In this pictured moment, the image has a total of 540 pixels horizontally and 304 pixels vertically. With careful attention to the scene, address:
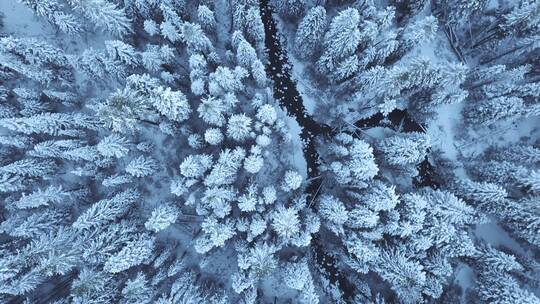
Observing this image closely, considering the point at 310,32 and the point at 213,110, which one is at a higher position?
the point at 310,32

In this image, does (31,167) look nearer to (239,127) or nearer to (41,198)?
(41,198)

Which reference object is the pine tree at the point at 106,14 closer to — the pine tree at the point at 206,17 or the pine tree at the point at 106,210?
the pine tree at the point at 206,17

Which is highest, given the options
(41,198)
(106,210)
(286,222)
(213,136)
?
(213,136)

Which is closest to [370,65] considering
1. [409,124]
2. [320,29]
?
[320,29]

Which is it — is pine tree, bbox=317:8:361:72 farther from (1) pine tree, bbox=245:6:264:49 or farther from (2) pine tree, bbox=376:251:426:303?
(2) pine tree, bbox=376:251:426:303

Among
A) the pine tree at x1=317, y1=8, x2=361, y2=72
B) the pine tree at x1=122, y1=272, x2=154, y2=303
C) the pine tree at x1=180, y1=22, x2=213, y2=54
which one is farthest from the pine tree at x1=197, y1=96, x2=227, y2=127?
the pine tree at x1=122, y1=272, x2=154, y2=303

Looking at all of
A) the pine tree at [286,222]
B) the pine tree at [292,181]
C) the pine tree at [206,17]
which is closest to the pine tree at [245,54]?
the pine tree at [206,17]

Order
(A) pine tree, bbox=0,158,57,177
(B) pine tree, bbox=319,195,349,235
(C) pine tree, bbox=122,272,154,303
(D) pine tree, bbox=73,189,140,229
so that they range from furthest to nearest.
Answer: (A) pine tree, bbox=0,158,57,177 → (B) pine tree, bbox=319,195,349,235 → (D) pine tree, bbox=73,189,140,229 → (C) pine tree, bbox=122,272,154,303

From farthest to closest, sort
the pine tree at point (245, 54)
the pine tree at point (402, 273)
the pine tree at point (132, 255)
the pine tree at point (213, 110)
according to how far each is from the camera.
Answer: the pine tree at point (245, 54) → the pine tree at point (402, 273) → the pine tree at point (213, 110) → the pine tree at point (132, 255)

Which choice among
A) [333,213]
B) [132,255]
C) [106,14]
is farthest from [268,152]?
[106,14]
